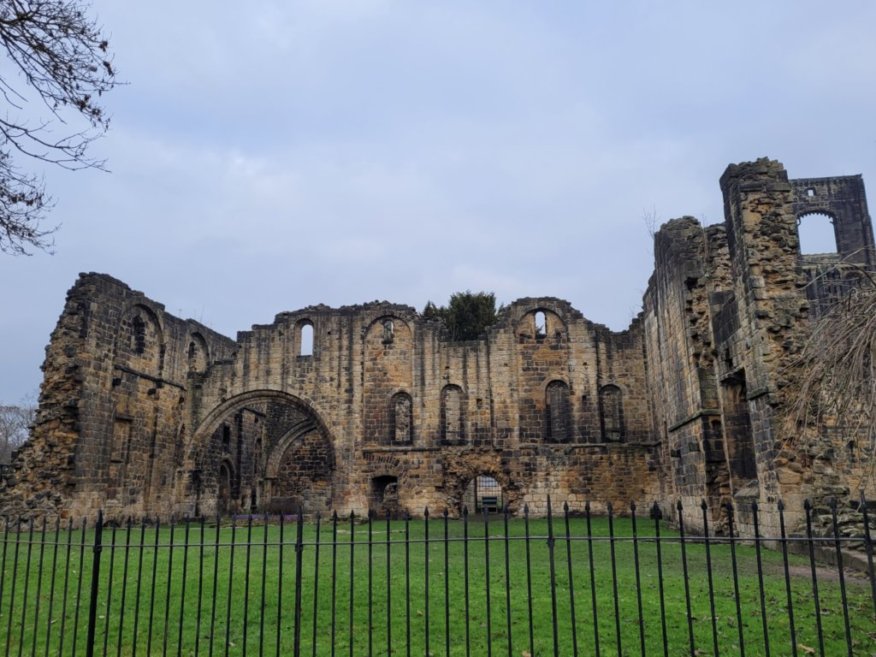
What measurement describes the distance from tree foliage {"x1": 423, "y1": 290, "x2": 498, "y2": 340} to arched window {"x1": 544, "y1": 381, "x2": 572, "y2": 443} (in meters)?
14.3

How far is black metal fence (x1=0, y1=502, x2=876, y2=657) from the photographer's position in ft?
16.8

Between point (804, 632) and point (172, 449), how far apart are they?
22285 millimetres

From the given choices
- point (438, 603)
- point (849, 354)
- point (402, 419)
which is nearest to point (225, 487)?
point (402, 419)

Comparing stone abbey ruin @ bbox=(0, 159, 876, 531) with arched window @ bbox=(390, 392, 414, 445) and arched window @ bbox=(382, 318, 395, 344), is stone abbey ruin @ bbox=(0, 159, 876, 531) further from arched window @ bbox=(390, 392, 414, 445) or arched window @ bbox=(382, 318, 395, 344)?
arched window @ bbox=(390, 392, 414, 445)

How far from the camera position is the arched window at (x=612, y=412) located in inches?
932

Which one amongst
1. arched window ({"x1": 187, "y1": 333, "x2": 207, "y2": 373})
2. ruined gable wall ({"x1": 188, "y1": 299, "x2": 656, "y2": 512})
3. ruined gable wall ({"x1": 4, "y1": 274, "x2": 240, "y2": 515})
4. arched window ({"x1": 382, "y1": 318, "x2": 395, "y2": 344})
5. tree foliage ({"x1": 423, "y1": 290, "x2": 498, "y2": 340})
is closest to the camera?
ruined gable wall ({"x1": 4, "y1": 274, "x2": 240, "y2": 515})

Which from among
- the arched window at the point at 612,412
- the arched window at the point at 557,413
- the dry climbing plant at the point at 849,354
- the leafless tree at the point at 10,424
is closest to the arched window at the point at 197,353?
the arched window at the point at 557,413

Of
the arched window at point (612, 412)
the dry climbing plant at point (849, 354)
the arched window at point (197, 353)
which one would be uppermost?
the arched window at point (197, 353)

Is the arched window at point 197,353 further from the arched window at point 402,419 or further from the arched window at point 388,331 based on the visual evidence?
the arched window at point 402,419

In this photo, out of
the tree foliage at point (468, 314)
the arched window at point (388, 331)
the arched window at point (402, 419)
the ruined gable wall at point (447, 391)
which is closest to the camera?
the ruined gable wall at point (447, 391)

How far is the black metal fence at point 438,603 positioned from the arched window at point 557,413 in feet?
40.1

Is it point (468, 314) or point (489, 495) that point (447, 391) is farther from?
point (468, 314)

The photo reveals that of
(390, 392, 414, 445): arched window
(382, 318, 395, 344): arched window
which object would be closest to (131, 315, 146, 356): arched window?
(382, 318, 395, 344): arched window

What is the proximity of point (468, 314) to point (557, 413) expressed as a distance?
15737 millimetres
